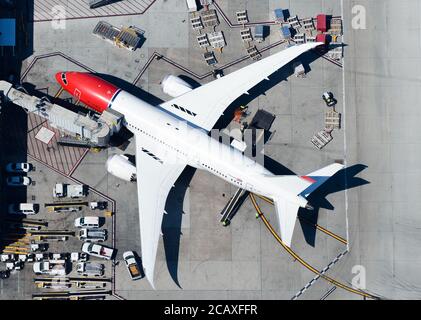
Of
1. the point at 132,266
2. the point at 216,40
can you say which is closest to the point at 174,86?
the point at 216,40

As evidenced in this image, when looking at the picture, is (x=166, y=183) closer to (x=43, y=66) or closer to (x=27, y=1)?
(x=43, y=66)

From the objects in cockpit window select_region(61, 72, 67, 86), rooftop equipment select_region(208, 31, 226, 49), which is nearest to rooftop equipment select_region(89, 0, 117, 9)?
cockpit window select_region(61, 72, 67, 86)

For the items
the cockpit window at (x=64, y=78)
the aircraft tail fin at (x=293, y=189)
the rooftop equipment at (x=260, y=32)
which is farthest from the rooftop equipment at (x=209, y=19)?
the aircraft tail fin at (x=293, y=189)

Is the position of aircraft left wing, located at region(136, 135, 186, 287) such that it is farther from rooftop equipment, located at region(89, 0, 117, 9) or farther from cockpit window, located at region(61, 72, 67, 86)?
rooftop equipment, located at region(89, 0, 117, 9)

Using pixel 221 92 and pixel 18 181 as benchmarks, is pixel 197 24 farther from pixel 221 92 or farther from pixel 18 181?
pixel 18 181

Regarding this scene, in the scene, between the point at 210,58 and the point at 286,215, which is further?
the point at 210,58

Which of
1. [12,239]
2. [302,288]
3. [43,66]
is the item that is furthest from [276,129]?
[12,239]
